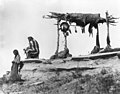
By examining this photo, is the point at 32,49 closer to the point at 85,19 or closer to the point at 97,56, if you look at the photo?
the point at 85,19

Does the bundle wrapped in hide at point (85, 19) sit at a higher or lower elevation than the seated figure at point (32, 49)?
higher

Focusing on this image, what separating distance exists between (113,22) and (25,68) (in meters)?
6.89

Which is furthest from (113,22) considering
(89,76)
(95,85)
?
→ (95,85)

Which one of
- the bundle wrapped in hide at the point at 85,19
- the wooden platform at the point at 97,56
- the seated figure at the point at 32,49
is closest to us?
the wooden platform at the point at 97,56

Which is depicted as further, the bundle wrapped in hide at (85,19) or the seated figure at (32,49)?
the seated figure at (32,49)

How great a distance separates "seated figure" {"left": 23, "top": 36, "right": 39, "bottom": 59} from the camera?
28.3 m

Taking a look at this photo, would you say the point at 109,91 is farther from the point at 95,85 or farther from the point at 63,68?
the point at 63,68

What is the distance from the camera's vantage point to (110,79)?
20.2m

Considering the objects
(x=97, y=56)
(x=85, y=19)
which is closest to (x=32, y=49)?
(x=85, y=19)

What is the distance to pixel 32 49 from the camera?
2842cm

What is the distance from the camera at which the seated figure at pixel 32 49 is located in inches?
1115

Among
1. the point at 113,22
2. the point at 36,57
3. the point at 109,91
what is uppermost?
the point at 113,22

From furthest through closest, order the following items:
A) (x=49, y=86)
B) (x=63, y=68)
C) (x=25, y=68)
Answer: (x=25, y=68) → (x=63, y=68) → (x=49, y=86)

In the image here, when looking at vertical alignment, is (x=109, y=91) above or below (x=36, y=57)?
below
